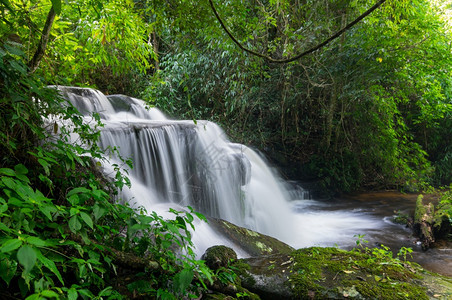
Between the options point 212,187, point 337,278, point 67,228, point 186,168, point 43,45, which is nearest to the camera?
point 67,228

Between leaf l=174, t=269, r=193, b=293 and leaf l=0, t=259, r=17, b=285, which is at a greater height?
leaf l=0, t=259, r=17, b=285

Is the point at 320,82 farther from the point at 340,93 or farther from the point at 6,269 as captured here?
the point at 6,269

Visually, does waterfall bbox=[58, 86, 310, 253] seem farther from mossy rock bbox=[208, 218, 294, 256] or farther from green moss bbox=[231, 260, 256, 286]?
green moss bbox=[231, 260, 256, 286]

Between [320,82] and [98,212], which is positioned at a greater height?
[320,82]

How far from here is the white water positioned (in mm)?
5320

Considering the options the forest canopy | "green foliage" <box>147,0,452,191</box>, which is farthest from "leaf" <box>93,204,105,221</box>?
"green foliage" <box>147,0,452,191</box>

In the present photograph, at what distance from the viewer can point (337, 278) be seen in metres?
2.66

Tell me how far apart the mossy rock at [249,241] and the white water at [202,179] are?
0.15 meters

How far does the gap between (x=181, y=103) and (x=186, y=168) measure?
Answer: 13.0ft

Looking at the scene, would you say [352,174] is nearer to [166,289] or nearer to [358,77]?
[358,77]

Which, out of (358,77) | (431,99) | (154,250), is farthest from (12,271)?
(431,99)

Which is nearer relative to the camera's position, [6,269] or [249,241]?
[6,269]

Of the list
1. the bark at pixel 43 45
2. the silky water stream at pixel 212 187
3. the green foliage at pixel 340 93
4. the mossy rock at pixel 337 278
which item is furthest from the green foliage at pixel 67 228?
the green foliage at pixel 340 93

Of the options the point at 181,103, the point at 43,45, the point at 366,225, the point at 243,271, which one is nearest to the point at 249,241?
the point at 243,271
